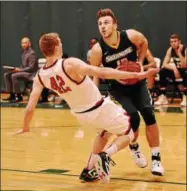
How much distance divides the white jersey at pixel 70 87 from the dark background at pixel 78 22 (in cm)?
1082

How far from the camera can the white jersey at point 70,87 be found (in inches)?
207

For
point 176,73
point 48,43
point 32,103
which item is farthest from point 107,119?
point 176,73

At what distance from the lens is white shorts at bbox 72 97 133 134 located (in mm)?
5422

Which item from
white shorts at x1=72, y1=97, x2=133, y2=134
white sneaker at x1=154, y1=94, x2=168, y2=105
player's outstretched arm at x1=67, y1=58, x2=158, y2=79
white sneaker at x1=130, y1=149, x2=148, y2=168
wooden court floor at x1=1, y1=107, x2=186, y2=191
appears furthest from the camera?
white sneaker at x1=154, y1=94, x2=168, y2=105

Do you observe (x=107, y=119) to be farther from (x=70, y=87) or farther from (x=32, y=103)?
(x=32, y=103)

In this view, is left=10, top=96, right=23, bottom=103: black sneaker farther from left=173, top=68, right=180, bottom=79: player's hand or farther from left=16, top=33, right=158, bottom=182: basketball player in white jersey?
left=16, top=33, right=158, bottom=182: basketball player in white jersey

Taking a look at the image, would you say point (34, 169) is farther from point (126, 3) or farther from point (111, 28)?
point (126, 3)

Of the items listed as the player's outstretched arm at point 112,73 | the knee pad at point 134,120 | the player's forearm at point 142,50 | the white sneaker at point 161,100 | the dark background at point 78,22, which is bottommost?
the white sneaker at point 161,100

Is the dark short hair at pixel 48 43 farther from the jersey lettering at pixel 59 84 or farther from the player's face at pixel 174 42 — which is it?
the player's face at pixel 174 42

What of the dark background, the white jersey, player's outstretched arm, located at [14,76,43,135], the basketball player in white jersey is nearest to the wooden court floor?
the basketball player in white jersey

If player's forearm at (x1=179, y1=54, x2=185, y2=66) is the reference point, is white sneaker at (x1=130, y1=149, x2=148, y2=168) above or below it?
below

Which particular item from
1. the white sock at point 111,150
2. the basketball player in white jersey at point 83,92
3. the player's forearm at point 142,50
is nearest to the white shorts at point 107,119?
the basketball player in white jersey at point 83,92

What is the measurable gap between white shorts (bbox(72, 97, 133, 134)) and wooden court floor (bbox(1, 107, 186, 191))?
0.64 meters

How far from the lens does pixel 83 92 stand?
17.5 feet
